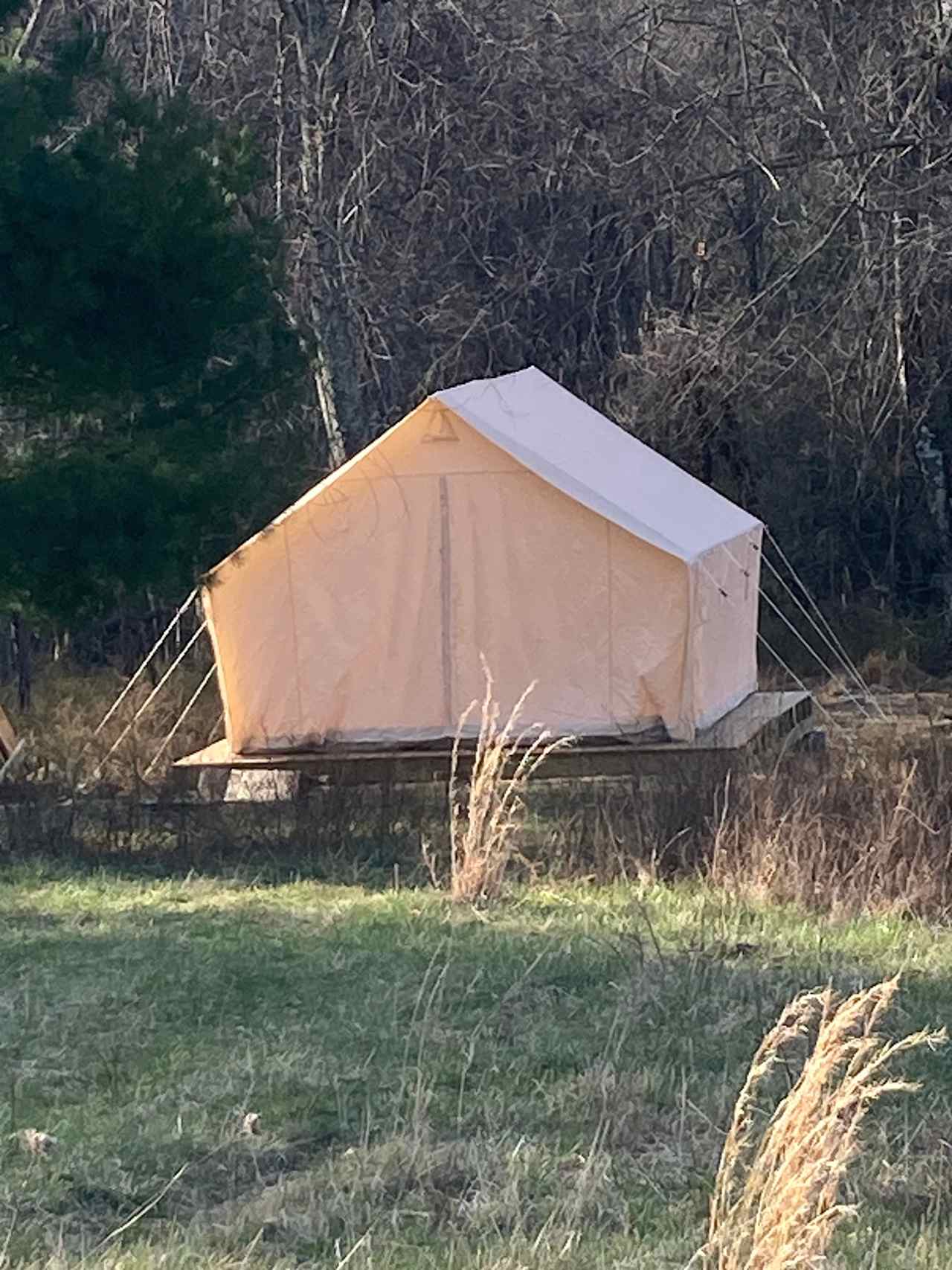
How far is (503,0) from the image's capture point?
52.0ft

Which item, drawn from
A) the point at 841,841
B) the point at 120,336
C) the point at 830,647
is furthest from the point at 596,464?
the point at 830,647

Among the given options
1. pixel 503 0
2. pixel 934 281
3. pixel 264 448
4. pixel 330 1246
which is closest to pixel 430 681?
pixel 264 448

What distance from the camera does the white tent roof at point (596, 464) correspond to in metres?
11.6

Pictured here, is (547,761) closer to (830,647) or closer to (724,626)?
(724,626)

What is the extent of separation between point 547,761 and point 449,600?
119 cm

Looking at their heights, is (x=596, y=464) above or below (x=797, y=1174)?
above

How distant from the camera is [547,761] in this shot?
452 inches

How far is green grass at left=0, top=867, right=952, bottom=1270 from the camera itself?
13.5ft

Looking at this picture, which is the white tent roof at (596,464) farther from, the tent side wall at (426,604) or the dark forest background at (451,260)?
the dark forest background at (451,260)

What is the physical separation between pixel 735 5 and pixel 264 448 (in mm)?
4102

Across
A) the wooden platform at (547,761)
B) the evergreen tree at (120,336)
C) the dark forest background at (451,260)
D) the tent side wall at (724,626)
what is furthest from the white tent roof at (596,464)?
the evergreen tree at (120,336)

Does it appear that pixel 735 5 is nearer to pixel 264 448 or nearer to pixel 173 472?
pixel 264 448

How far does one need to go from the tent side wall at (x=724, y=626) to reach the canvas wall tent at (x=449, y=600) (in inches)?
1.4

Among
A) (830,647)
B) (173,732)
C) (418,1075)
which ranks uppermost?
(830,647)
